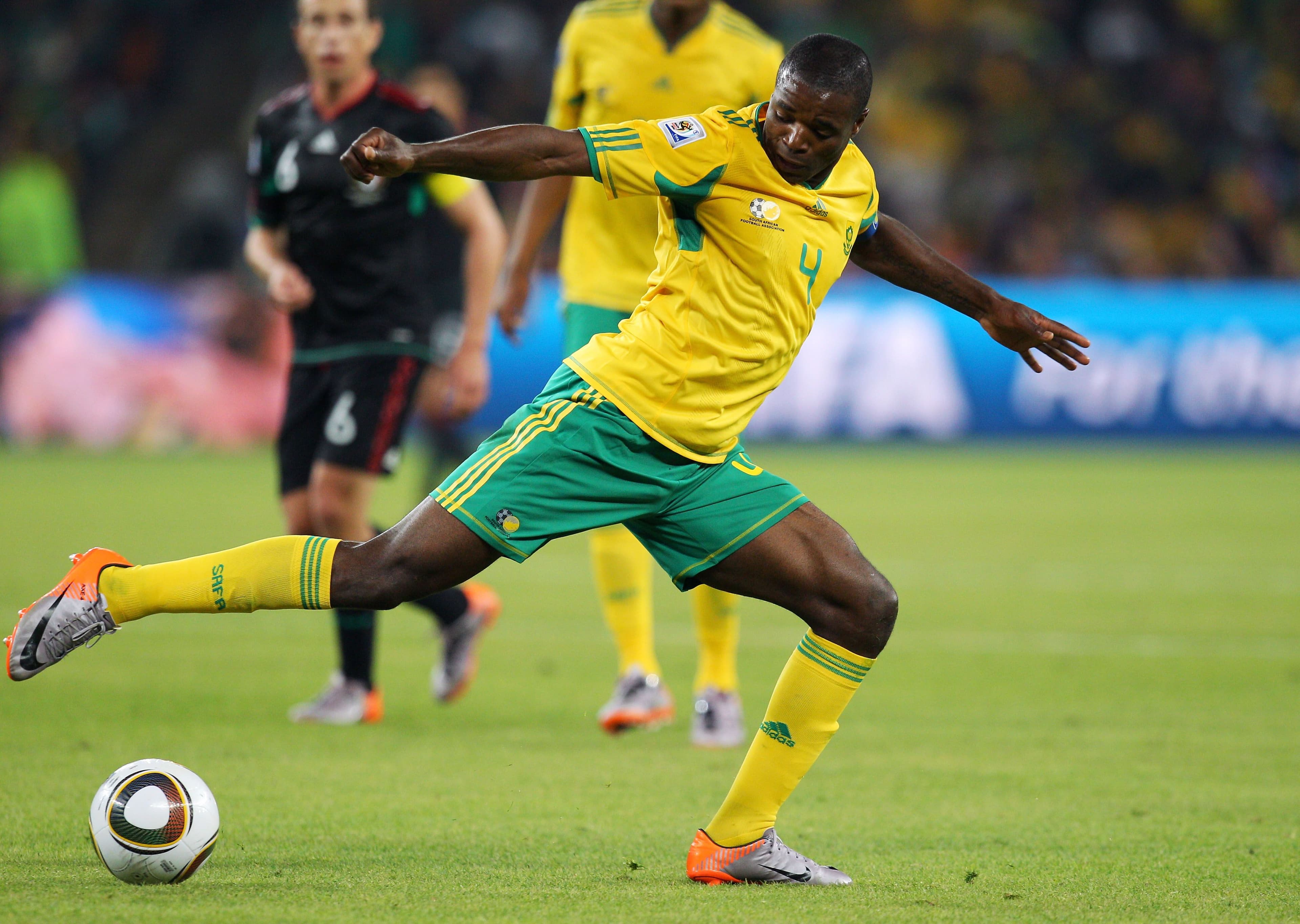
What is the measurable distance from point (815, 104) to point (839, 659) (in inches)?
50.8

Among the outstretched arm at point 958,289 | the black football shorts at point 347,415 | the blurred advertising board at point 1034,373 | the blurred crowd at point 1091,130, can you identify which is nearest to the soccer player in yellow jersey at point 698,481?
the outstretched arm at point 958,289

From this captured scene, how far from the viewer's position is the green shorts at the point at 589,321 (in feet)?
19.4

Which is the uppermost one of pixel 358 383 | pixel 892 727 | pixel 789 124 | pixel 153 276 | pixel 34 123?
pixel 789 124

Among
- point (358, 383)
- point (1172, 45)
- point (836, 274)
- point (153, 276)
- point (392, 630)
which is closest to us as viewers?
point (836, 274)

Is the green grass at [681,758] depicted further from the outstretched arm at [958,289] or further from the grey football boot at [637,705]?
the outstretched arm at [958,289]

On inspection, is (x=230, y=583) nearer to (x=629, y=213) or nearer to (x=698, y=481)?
(x=698, y=481)

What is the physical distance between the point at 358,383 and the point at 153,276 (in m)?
15.5

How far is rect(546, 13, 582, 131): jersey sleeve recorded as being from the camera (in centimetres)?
605

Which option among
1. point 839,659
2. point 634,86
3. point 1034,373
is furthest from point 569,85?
point 1034,373

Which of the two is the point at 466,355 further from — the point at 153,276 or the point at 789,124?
the point at 153,276

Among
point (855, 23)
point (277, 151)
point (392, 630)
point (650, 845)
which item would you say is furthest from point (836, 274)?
point (855, 23)

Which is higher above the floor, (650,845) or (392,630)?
(650,845)

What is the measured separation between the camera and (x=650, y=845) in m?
4.20

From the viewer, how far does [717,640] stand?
5773 mm
